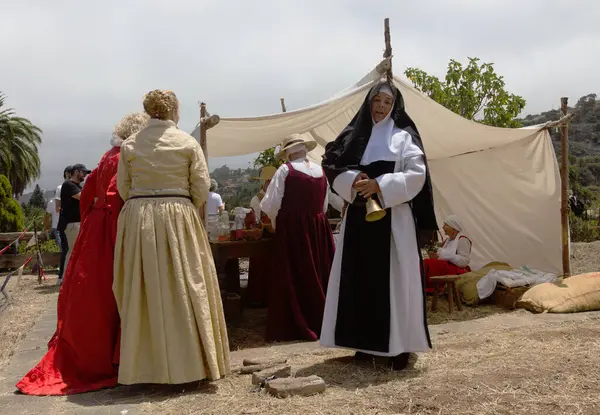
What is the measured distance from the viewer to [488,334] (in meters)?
5.02

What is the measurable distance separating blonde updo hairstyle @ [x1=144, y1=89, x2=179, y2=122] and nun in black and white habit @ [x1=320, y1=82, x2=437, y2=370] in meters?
1.04

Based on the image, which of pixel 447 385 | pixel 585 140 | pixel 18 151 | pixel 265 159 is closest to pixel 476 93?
pixel 265 159

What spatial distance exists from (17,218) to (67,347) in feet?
43.1

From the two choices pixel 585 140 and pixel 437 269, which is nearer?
pixel 437 269

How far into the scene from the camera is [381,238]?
394 cm

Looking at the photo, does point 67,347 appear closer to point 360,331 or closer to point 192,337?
point 192,337

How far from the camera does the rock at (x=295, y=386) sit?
3.34 m

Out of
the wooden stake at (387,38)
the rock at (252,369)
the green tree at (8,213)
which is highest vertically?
the wooden stake at (387,38)

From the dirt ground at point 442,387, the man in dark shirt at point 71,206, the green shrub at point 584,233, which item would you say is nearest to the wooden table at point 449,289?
the dirt ground at point 442,387

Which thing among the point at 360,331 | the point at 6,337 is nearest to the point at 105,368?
the point at 360,331

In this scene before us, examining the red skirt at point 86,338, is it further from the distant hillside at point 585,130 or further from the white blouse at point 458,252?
the distant hillside at point 585,130

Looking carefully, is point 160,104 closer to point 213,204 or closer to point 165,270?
point 165,270

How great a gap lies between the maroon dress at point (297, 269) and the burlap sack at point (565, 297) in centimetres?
213

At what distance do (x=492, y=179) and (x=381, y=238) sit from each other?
15.5ft
